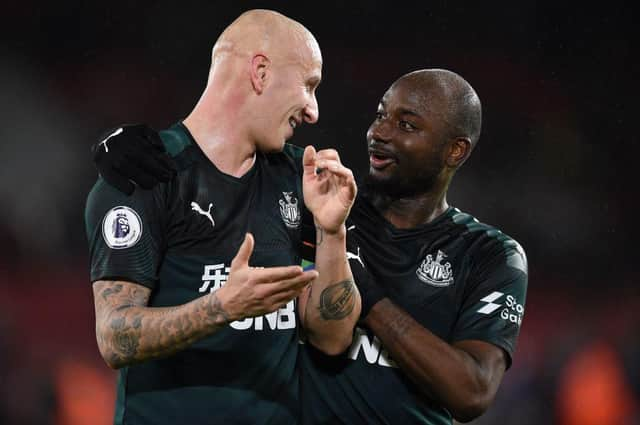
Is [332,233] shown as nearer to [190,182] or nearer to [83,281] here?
[190,182]

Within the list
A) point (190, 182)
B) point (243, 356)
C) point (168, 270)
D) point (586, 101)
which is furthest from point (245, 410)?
point (586, 101)

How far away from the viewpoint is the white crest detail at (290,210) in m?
2.20

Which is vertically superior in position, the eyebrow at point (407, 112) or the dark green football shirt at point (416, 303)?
the eyebrow at point (407, 112)

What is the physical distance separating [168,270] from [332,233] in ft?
1.39

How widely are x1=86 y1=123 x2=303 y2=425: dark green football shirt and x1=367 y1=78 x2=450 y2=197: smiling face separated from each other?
57 cm

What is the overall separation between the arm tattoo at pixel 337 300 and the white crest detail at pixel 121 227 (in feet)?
1.80

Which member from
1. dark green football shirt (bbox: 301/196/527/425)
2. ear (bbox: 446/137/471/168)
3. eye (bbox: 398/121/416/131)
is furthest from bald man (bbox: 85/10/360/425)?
ear (bbox: 446/137/471/168)

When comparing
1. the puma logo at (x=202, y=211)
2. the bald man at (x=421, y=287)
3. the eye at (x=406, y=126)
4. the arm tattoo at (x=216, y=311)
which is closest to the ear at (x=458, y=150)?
the bald man at (x=421, y=287)

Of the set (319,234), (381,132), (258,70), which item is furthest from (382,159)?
(258,70)

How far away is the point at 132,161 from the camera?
1.92 m

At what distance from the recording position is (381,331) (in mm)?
2279

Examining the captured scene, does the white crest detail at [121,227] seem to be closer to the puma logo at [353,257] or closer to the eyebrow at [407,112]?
the puma logo at [353,257]

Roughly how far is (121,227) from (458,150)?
1272 millimetres

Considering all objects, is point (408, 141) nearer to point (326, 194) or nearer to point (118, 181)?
point (326, 194)
